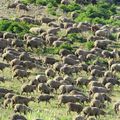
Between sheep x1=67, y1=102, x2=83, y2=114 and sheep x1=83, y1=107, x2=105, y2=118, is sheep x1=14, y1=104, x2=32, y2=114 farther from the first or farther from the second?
sheep x1=83, y1=107, x2=105, y2=118

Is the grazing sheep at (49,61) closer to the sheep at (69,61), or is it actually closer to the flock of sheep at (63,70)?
the flock of sheep at (63,70)

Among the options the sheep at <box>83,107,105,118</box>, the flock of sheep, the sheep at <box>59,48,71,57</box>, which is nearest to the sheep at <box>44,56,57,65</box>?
the flock of sheep

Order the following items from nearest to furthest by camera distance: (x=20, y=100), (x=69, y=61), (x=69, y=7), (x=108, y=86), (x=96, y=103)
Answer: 1. (x=20, y=100)
2. (x=96, y=103)
3. (x=108, y=86)
4. (x=69, y=61)
5. (x=69, y=7)

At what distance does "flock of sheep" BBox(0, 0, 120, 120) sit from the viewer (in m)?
26.8

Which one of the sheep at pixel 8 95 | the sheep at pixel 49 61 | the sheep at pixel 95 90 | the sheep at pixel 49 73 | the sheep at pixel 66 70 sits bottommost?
the sheep at pixel 49 61

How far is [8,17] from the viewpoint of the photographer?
4419 centimetres

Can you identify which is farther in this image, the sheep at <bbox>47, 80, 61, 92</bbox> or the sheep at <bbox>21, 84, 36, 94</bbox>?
the sheep at <bbox>47, 80, 61, 92</bbox>

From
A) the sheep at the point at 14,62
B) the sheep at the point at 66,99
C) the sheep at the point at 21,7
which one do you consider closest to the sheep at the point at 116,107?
the sheep at the point at 66,99

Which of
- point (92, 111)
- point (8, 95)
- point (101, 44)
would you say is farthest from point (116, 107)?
point (101, 44)

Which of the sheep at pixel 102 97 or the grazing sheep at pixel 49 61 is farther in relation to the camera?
the grazing sheep at pixel 49 61

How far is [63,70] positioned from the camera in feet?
104

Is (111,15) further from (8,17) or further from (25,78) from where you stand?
(25,78)

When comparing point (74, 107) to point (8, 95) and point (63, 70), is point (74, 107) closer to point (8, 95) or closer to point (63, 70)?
point (8, 95)

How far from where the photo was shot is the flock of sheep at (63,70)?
2681 cm
